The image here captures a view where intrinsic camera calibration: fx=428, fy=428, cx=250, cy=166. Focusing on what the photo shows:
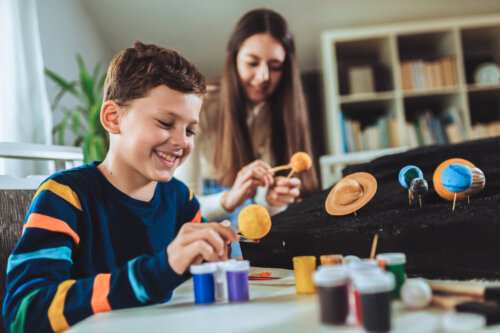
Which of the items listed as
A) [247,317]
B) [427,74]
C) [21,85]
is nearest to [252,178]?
[247,317]

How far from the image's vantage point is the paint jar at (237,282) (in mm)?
590

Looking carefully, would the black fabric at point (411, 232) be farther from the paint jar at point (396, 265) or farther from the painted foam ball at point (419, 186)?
the paint jar at point (396, 265)

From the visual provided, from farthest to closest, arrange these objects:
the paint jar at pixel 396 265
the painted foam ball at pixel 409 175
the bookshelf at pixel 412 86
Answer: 1. the bookshelf at pixel 412 86
2. the painted foam ball at pixel 409 175
3. the paint jar at pixel 396 265

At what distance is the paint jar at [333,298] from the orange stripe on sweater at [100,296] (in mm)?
327

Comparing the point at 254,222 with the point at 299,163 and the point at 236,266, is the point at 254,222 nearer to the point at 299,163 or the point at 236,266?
the point at 236,266

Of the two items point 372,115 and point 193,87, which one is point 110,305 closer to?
point 193,87

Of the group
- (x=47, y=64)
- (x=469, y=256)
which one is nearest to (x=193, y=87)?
(x=469, y=256)

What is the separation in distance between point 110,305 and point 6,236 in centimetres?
46

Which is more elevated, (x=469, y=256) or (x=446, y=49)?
(x=446, y=49)

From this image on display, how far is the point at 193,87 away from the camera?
0.91 metres

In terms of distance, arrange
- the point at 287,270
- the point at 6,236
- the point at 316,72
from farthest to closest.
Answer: the point at 316,72 < the point at 6,236 < the point at 287,270

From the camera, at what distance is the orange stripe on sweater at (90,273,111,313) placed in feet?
2.03

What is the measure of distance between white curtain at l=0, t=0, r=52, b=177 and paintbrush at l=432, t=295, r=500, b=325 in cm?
177

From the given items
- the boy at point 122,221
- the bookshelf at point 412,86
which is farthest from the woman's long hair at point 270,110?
the bookshelf at point 412,86
